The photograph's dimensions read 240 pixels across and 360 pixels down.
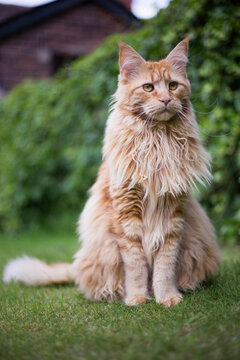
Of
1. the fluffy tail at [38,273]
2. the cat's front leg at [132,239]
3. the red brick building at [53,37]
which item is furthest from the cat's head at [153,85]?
the red brick building at [53,37]

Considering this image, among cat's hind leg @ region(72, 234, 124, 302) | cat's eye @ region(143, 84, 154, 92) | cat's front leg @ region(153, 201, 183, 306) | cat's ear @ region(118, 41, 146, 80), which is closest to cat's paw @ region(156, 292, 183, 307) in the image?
cat's front leg @ region(153, 201, 183, 306)

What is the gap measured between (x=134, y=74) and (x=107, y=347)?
1.51 m

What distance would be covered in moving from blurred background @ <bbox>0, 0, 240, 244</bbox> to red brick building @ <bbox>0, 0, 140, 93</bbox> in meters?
0.02

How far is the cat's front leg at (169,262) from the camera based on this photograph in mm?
2115

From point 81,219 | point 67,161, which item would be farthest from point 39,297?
point 67,161

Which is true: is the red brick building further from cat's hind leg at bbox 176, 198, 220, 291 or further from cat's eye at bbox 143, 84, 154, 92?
cat's hind leg at bbox 176, 198, 220, 291

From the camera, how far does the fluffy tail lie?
289 cm

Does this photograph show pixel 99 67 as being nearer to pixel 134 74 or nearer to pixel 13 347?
pixel 134 74

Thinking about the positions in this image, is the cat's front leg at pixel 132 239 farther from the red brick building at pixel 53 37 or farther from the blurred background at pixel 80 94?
the red brick building at pixel 53 37

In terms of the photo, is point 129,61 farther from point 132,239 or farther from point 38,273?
point 38,273

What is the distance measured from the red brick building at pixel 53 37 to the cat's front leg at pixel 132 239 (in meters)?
7.47

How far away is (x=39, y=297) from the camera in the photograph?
247 cm

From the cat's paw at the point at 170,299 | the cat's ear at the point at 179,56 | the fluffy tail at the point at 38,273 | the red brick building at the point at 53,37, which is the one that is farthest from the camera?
the red brick building at the point at 53,37

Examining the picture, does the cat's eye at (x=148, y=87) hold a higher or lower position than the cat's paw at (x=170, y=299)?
higher
